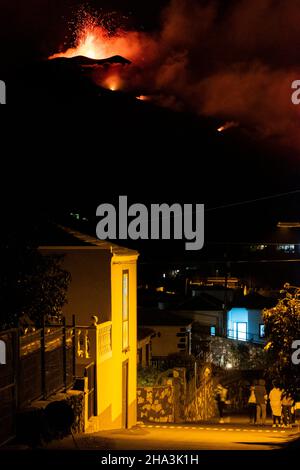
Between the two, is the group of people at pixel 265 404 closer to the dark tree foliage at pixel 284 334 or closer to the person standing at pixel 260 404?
the person standing at pixel 260 404

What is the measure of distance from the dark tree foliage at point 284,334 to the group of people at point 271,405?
2.16m

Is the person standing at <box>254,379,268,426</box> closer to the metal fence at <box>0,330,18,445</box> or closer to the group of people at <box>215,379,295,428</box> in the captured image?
the group of people at <box>215,379,295,428</box>

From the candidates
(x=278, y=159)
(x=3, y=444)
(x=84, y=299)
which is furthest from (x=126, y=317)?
(x=278, y=159)

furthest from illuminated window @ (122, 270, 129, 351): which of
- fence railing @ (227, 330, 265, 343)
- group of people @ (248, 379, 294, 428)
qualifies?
fence railing @ (227, 330, 265, 343)

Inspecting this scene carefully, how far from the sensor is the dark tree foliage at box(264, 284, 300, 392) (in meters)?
14.0

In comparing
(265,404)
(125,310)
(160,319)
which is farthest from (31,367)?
(160,319)

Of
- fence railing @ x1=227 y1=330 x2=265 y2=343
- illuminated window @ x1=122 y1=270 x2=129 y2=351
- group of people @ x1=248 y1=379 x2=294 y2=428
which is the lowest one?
group of people @ x1=248 y1=379 x2=294 y2=428

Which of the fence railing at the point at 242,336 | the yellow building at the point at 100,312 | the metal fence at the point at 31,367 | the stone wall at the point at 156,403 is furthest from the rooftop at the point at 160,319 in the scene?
the metal fence at the point at 31,367

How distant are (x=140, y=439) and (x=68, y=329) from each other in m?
2.56

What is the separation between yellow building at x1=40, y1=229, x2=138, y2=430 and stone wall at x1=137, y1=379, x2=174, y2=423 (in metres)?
2.59

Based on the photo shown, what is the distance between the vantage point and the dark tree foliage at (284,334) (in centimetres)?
1402

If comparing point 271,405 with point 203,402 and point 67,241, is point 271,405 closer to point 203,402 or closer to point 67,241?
point 203,402

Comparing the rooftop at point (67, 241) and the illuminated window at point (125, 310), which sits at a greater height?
the rooftop at point (67, 241)

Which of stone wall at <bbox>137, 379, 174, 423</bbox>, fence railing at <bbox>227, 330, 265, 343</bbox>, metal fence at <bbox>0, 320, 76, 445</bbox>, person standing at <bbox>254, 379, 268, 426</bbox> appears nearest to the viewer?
metal fence at <bbox>0, 320, 76, 445</bbox>
